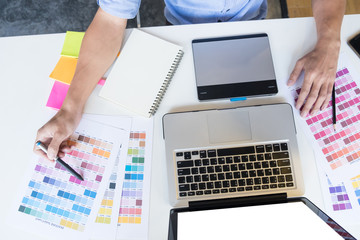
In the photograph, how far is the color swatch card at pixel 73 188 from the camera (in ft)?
2.41

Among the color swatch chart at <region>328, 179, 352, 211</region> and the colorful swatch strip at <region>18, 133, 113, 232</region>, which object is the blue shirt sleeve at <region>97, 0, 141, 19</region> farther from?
the color swatch chart at <region>328, 179, 352, 211</region>

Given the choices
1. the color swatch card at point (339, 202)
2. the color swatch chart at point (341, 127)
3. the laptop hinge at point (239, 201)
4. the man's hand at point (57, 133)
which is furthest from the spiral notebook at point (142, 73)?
the color swatch card at point (339, 202)

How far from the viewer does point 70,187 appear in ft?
2.49

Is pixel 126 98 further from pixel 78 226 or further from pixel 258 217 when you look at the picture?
pixel 258 217

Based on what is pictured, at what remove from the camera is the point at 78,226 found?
730 mm

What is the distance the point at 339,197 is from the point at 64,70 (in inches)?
32.9

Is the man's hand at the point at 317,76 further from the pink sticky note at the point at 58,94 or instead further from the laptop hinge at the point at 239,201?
the pink sticky note at the point at 58,94

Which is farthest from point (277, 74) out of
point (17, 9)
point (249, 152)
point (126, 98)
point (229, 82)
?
point (17, 9)

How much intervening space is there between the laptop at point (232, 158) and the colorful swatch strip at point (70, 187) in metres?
0.20

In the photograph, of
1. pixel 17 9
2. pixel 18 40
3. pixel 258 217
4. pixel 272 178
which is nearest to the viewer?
pixel 258 217

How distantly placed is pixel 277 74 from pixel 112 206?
59 centimetres

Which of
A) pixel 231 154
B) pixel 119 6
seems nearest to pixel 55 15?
pixel 119 6

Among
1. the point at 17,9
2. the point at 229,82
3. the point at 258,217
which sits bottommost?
the point at 258,217

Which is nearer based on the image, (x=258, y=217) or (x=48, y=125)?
(x=258, y=217)
